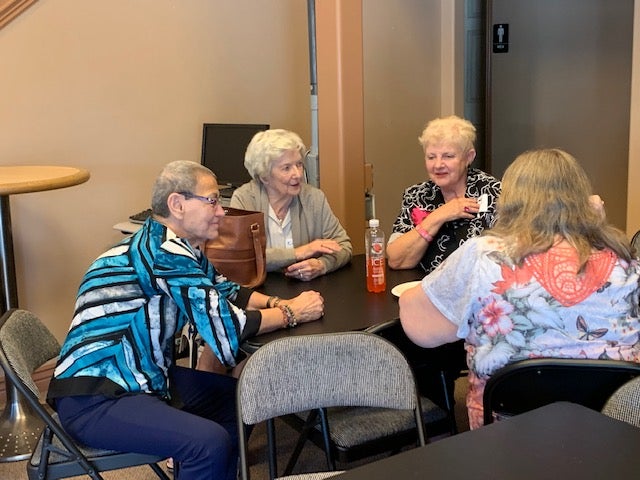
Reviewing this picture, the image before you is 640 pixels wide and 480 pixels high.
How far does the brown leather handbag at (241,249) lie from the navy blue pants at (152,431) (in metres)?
0.56

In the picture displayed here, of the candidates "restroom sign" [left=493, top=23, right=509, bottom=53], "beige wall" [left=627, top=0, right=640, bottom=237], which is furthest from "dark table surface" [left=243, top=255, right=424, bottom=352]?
"restroom sign" [left=493, top=23, right=509, bottom=53]

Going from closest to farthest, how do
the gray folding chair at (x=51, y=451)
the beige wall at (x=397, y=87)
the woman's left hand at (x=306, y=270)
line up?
the gray folding chair at (x=51, y=451)
the woman's left hand at (x=306, y=270)
the beige wall at (x=397, y=87)

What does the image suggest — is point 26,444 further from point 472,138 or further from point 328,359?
point 472,138

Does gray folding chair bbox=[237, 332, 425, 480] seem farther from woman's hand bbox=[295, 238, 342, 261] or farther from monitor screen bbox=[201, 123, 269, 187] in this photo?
monitor screen bbox=[201, 123, 269, 187]

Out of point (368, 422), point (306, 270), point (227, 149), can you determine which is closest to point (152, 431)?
point (368, 422)

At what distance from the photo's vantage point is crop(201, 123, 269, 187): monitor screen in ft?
12.6

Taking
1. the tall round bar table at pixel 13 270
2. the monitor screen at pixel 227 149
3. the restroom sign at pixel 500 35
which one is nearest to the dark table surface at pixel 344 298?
the tall round bar table at pixel 13 270

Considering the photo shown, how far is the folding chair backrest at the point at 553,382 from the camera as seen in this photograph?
1817mm

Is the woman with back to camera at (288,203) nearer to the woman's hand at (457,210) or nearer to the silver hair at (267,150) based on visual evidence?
the silver hair at (267,150)

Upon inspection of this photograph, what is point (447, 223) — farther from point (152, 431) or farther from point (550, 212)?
point (152, 431)

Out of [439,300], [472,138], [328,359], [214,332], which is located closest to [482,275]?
[439,300]

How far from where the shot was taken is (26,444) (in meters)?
2.99

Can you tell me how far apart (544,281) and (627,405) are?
36cm

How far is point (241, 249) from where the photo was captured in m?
2.49
